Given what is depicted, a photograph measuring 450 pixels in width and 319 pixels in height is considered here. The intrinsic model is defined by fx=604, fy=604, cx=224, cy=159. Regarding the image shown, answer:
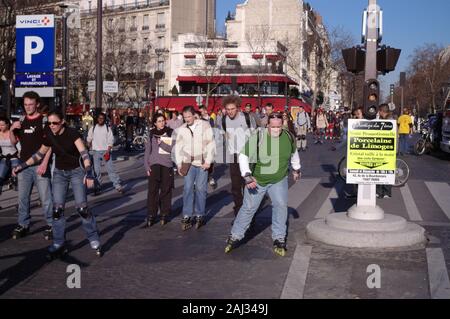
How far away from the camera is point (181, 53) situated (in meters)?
69.5

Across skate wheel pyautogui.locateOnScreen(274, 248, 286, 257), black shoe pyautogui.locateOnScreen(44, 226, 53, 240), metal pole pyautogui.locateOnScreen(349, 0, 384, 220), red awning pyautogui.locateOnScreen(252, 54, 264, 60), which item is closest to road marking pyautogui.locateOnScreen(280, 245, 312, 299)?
skate wheel pyautogui.locateOnScreen(274, 248, 286, 257)

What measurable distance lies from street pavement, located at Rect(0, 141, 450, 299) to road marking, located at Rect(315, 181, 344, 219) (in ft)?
0.17

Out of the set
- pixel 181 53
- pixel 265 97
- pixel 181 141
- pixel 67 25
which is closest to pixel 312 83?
pixel 181 53

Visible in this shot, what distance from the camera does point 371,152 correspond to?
7.81 m

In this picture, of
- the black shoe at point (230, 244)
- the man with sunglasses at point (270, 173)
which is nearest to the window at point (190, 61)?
the man with sunglasses at point (270, 173)

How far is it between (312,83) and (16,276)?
93.9 m

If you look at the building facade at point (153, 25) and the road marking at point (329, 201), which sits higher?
the building facade at point (153, 25)

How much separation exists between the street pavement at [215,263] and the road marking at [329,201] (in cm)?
5

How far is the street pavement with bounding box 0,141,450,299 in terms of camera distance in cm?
568

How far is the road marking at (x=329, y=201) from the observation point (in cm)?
1009

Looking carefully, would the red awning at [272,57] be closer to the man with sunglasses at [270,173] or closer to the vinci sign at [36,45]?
the vinci sign at [36,45]

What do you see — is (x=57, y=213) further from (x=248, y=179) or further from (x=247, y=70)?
(x=247, y=70)

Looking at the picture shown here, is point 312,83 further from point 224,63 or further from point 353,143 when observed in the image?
point 353,143

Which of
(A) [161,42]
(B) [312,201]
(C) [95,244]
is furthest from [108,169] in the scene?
(A) [161,42]
